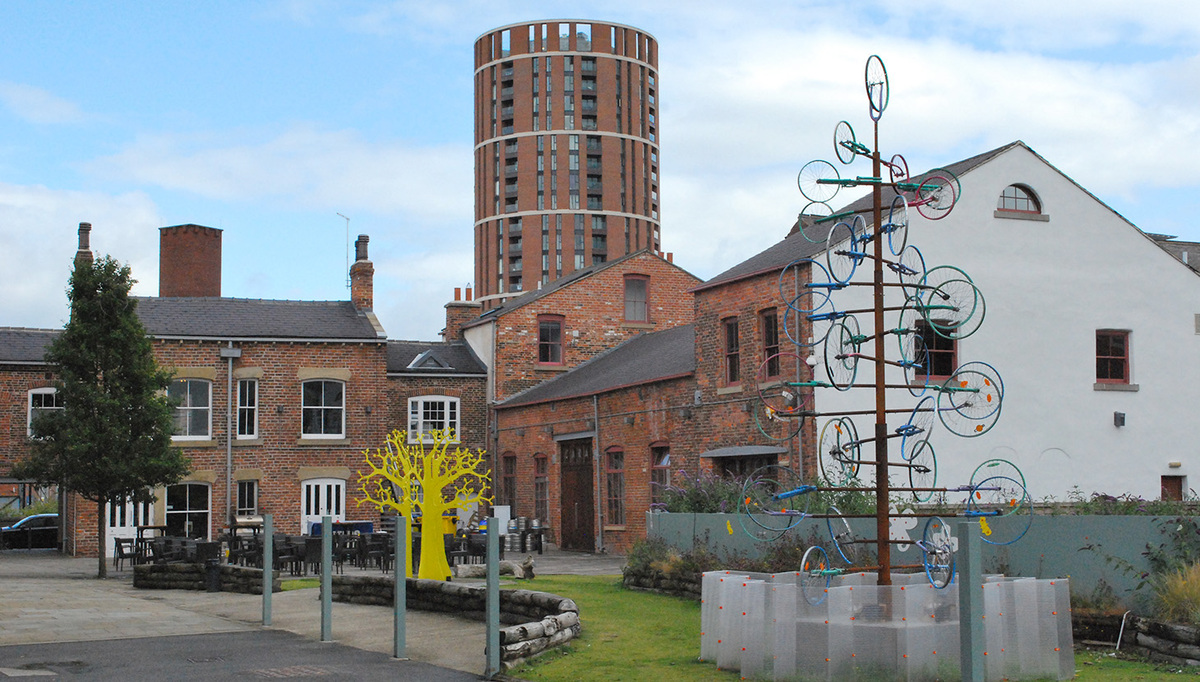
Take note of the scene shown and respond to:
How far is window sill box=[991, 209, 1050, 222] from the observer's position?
23.2 metres

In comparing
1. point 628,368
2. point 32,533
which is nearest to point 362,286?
point 628,368

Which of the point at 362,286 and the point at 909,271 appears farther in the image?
the point at 362,286

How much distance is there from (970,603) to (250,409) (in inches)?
1095

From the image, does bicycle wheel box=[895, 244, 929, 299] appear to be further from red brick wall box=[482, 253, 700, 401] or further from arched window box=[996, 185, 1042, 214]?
red brick wall box=[482, 253, 700, 401]

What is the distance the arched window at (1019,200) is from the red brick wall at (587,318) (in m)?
14.3

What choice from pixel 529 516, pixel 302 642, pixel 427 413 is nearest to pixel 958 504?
pixel 302 642

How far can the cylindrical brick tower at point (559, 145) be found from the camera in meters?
96.9

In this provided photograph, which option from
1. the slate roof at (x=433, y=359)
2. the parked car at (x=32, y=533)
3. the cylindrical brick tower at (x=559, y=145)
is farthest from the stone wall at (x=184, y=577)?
the cylindrical brick tower at (x=559, y=145)

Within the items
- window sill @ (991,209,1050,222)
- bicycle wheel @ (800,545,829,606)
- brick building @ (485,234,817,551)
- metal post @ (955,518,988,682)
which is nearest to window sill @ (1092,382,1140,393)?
window sill @ (991,209,1050,222)

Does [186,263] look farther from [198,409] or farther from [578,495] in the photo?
[578,495]

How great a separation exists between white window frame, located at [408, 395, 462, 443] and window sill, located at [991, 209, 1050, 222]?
18057 millimetres

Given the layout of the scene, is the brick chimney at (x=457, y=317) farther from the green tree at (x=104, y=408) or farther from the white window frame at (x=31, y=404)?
the green tree at (x=104, y=408)

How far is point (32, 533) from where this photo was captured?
3431cm

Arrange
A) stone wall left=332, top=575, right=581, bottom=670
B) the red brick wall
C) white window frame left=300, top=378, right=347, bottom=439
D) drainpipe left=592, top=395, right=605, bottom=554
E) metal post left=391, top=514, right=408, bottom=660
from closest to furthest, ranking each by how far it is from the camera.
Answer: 1. stone wall left=332, top=575, right=581, bottom=670
2. metal post left=391, top=514, right=408, bottom=660
3. drainpipe left=592, top=395, right=605, bottom=554
4. white window frame left=300, top=378, right=347, bottom=439
5. the red brick wall
